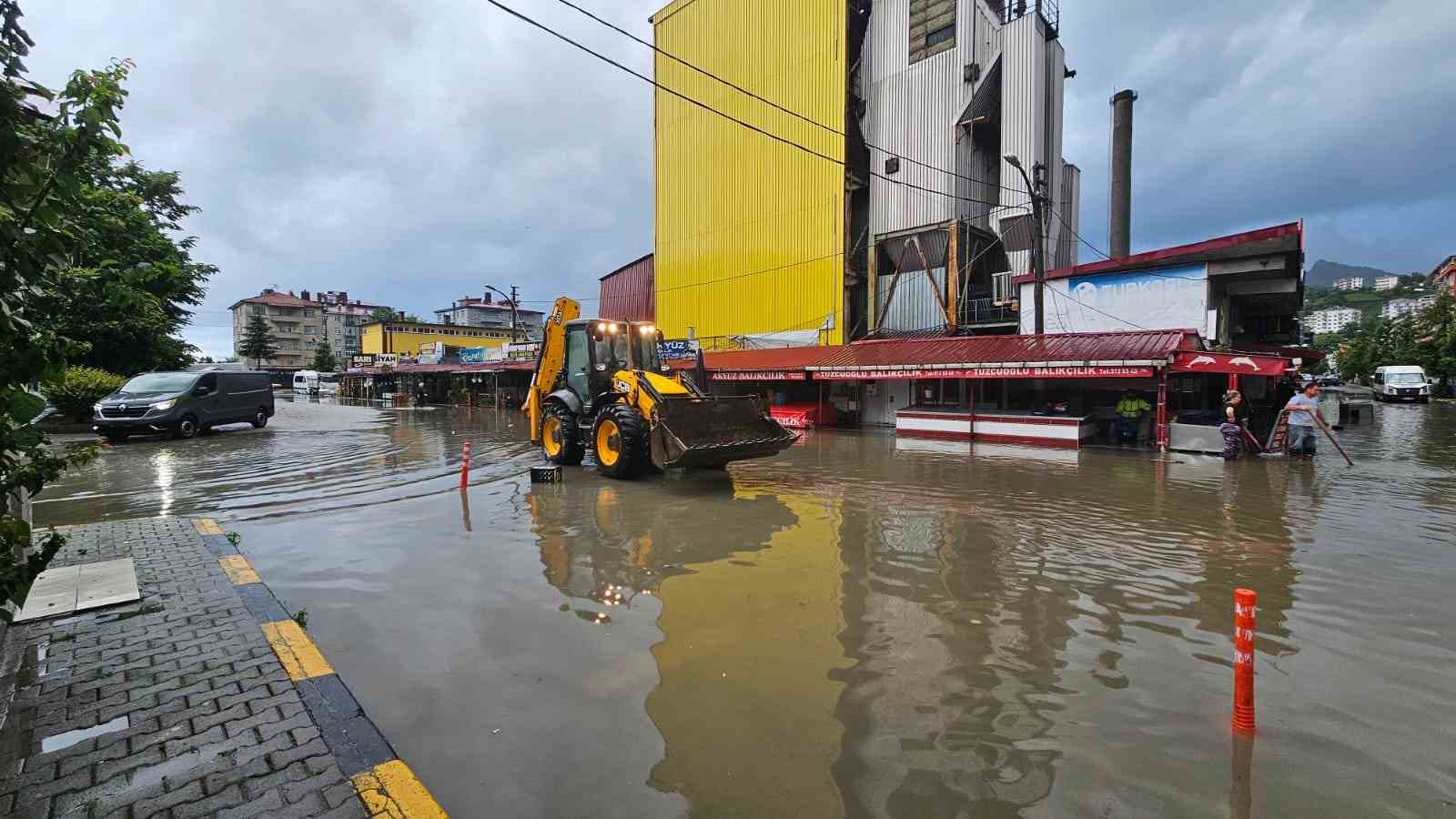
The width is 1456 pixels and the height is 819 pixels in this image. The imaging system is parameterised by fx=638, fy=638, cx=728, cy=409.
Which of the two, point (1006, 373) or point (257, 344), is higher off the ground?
point (257, 344)

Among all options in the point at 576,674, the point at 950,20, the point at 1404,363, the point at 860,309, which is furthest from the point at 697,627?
the point at 1404,363

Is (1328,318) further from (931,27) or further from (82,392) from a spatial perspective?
(82,392)

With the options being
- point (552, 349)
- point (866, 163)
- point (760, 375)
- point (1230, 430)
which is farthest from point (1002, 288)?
A: point (552, 349)

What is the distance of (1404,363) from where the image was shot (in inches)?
1761

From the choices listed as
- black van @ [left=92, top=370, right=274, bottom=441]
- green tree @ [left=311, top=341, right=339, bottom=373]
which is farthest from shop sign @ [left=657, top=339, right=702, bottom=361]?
green tree @ [left=311, top=341, right=339, bottom=373]

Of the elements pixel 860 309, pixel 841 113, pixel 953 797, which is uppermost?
pixel 841 113

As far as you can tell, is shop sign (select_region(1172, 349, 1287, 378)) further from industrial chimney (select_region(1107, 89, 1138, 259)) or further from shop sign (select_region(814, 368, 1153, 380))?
industrial chimney (select_region(1107, 89, 1138, 259))

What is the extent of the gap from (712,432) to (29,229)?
7.59m

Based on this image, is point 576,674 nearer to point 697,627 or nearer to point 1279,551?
point 697,627

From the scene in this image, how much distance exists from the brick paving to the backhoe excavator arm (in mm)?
7807

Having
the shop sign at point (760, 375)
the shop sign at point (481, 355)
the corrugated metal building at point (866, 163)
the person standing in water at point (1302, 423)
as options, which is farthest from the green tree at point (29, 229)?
the shop sign at point (481, 355)

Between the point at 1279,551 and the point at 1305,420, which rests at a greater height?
the point at 1305,420

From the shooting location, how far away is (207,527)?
22.6ft

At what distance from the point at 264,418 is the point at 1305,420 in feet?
89.3
